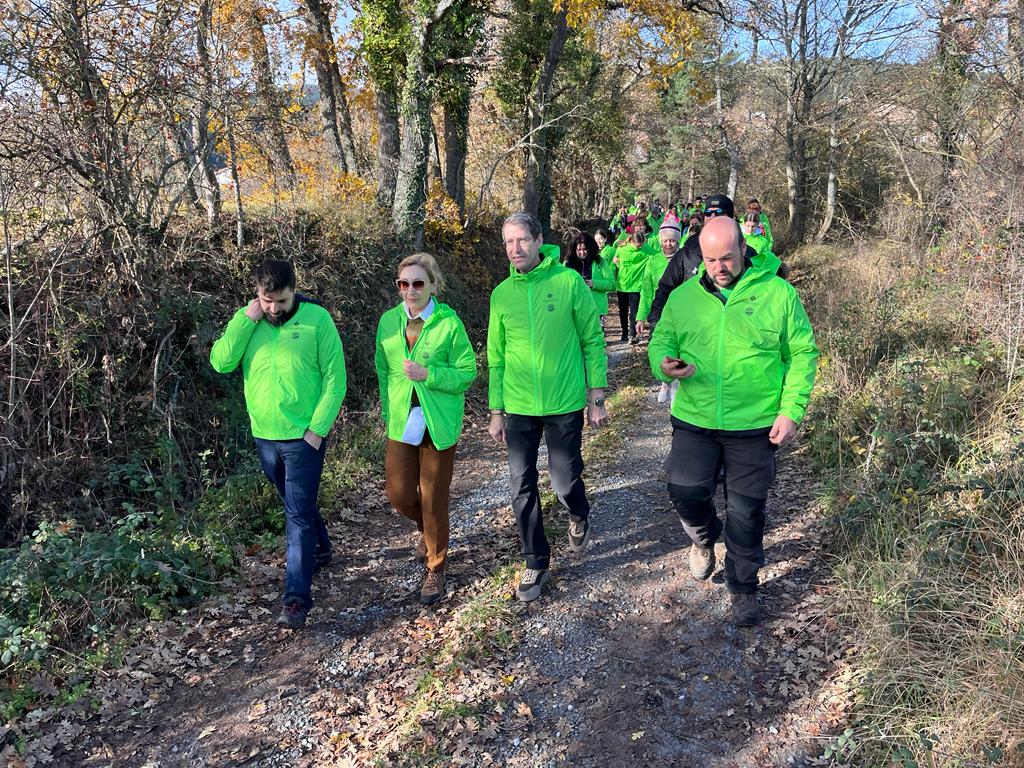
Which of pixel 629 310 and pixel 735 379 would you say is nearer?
pixel 735 379

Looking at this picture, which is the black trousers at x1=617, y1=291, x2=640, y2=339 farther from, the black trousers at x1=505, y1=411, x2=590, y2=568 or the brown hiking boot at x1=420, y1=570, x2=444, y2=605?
the brown hiking boot at x1=420, y1=570, x2=444, y2=605

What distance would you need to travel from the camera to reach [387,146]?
39.1 feet

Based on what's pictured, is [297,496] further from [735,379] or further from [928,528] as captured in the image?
[928,528]

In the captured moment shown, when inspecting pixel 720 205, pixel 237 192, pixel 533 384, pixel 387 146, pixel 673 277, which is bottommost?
pixel 533 384

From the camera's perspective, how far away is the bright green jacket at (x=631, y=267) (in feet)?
36.4

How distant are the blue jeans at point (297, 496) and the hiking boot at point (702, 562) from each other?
243 cm

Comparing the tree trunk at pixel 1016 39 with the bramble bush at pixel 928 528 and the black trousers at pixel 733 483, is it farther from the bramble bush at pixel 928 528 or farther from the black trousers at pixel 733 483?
the black trousers at pixel 733 483

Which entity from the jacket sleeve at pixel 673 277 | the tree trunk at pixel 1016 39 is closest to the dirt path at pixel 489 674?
the jacket sleeve at pixel 673 277

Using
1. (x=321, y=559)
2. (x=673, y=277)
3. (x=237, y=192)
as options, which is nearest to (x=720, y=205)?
(x=673, y=277)

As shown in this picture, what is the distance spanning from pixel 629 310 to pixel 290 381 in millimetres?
8839

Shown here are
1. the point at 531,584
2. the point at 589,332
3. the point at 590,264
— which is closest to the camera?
the point at 589,332

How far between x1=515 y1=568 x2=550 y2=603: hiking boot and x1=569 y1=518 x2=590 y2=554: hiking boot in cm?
40

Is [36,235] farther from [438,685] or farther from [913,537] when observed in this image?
[913,537]

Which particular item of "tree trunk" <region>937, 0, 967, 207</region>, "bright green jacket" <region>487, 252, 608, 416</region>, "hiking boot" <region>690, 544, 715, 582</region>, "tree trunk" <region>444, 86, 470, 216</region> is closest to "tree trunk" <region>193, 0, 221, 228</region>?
"bright green jacket" <region>487, 252, 608, 416</region>
